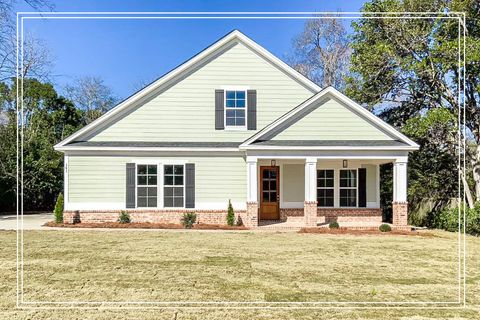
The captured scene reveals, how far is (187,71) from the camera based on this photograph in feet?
51.1

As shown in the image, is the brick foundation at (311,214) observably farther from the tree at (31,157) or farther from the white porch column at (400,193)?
the tree at (31,157)

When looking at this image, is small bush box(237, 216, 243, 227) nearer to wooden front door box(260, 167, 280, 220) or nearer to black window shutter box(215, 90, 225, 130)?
wooden front door box(260, 167, 280, 220)

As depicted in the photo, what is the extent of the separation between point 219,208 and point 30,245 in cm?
717

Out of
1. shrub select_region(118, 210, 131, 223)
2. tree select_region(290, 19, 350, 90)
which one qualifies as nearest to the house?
shrub select_region(118, 210, 131, 223)

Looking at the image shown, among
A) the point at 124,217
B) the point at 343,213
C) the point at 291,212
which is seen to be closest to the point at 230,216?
the point at 291,212

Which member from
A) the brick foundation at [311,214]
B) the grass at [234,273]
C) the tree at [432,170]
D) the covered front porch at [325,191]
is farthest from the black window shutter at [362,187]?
the grass at [234,273]

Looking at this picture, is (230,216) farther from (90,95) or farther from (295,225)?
(90,95)

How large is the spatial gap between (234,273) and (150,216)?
8676 millimetres

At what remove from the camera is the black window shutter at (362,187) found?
15680 mm

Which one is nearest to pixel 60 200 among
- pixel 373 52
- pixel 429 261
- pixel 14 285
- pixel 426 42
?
pixel 14 285

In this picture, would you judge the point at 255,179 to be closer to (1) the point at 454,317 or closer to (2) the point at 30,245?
(2) the point at 30,245

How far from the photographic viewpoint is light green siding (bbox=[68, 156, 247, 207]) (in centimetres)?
1469

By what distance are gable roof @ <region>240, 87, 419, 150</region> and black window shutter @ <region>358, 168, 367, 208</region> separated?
6.90ft

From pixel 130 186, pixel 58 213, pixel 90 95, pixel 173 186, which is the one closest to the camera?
pixel 58 213
